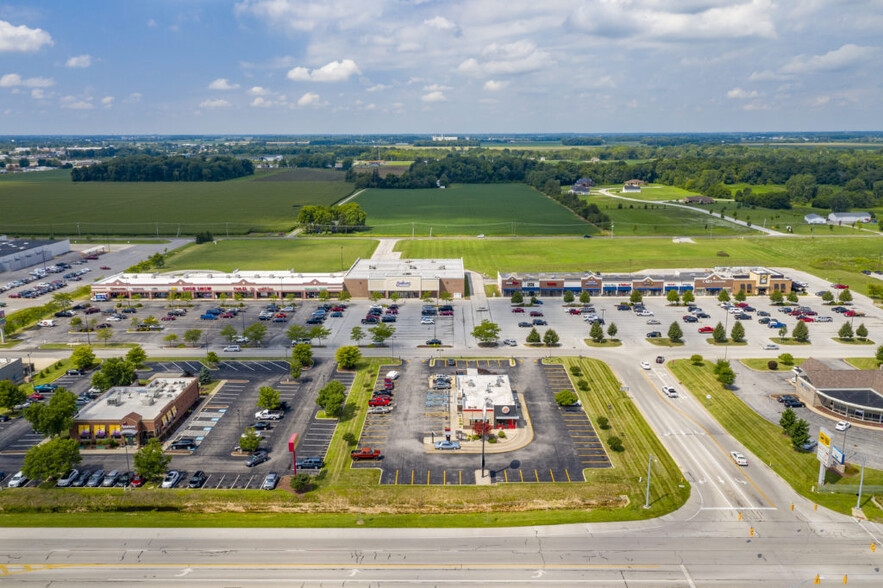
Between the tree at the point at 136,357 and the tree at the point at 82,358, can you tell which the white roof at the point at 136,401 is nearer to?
the tree at the point at 136,357

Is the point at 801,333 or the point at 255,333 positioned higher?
the point at 255,333

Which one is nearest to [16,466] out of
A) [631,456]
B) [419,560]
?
[419,560]

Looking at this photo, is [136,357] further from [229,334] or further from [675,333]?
[675,333]


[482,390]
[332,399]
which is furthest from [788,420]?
[332,399]

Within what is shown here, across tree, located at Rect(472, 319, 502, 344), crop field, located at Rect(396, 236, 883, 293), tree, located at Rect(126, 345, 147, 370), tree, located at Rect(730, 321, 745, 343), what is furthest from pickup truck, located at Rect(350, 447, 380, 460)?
crop field, located at Rect(396, 236, 883, 293)

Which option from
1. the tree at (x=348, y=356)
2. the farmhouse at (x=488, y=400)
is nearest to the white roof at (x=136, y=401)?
the tree at (x=348, y=356)

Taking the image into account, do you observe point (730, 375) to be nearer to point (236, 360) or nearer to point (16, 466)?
point (236, 360)

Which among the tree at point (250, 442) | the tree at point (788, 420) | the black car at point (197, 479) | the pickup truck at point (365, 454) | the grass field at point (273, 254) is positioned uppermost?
the grass field at point (273, 254)
